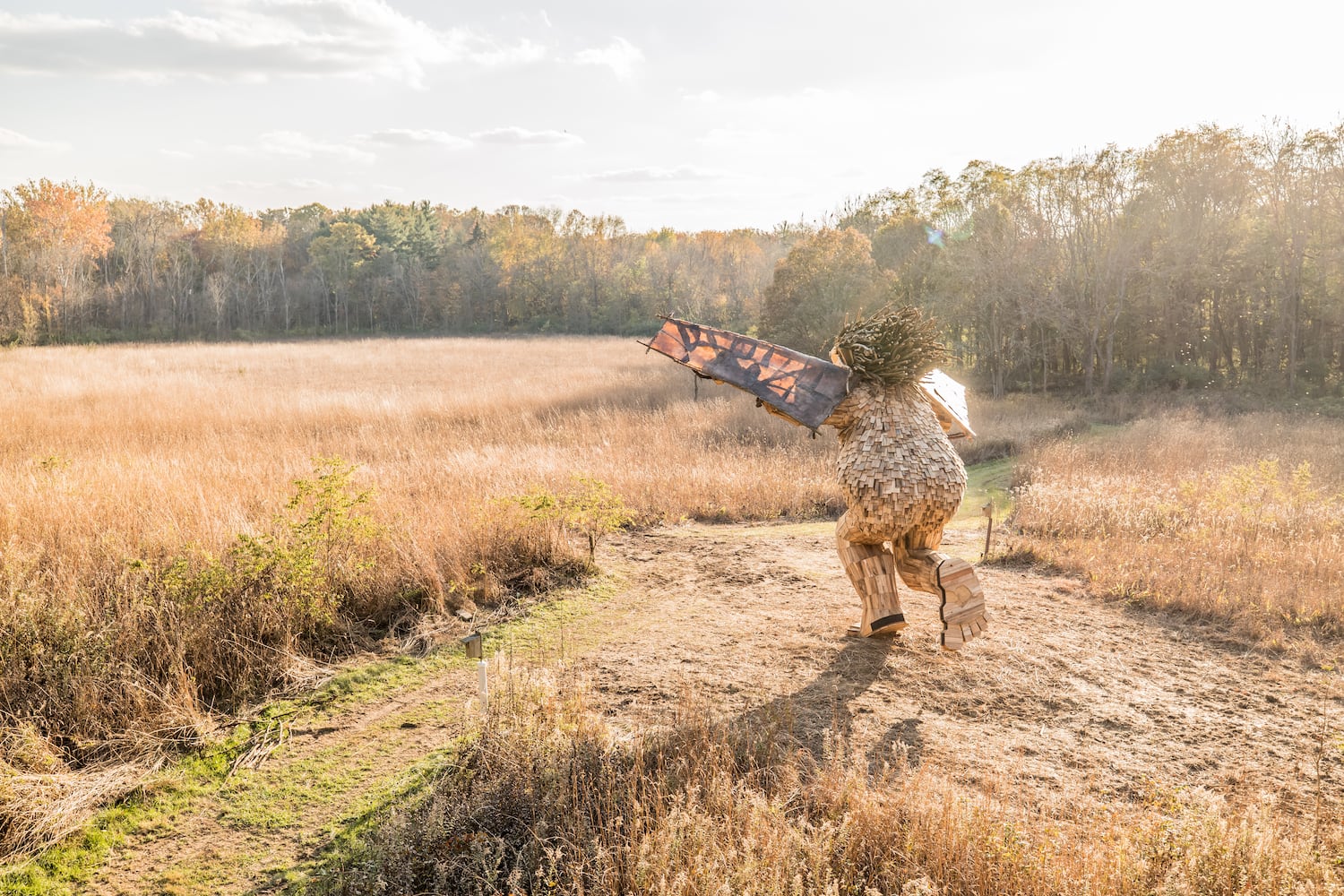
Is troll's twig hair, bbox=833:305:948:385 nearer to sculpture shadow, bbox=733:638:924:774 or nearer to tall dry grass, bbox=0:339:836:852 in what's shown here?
sculpture shadow, bbox=733:638:924:774

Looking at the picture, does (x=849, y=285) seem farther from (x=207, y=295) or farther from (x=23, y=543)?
(x=207, y=295)

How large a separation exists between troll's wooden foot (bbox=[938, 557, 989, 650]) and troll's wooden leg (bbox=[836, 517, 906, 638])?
0.43 m

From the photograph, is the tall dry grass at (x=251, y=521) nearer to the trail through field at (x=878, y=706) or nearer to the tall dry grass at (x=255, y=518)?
the tall dry grass at (x=255, y=518)

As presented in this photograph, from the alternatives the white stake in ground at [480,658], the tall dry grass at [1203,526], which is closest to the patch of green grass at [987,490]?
the tall dry grass at [1203,526]

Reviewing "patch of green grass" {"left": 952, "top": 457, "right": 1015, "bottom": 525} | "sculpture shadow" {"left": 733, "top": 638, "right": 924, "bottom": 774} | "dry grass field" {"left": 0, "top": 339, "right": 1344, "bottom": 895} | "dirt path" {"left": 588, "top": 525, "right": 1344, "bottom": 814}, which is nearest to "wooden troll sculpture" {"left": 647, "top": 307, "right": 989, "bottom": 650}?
"sculpture shadow" {"left": 733, "top": 638, "right": 924, "bottom": 774}

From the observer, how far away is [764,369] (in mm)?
5520

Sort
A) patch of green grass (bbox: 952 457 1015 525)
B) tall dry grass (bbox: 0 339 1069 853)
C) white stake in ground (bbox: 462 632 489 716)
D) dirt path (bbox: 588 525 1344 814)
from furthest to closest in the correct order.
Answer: patch of green grass (bbox: 952 457 1015 525) < tall dry grass (bbox: 0 339 1069 853) < dirt path (bbox: 588 525 1344 814) < white stake in ground (bbox: 462 632 489 716)

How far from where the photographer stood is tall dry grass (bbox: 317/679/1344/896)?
125 inches

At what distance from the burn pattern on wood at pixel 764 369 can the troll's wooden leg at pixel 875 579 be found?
2.86 feet

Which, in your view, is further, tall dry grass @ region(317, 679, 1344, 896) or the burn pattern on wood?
the burn pattern on wood

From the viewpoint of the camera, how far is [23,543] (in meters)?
6.36

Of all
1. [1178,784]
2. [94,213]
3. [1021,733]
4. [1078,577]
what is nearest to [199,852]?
[1021,733]

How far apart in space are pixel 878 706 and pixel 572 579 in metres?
3.39

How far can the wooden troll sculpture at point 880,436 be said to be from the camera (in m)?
5.22
